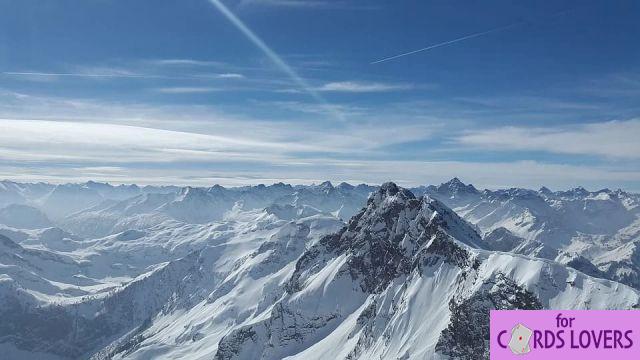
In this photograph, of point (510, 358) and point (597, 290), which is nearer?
point (510, 358)

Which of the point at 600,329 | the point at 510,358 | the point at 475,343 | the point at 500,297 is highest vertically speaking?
the point at 600,329

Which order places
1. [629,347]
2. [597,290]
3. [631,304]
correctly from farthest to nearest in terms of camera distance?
[597,290], [631,304], [629,347]

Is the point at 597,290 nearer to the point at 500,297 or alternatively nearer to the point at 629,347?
the point at 500,297

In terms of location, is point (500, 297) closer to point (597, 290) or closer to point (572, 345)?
point (597, 290)

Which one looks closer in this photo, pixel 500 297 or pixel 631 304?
pixel 631 304

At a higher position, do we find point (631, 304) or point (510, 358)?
point (510, 358)

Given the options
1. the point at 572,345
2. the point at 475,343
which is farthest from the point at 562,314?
the point at 475,343

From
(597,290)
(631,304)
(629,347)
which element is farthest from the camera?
(597,290)

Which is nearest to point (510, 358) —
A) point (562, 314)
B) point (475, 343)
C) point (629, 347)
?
point (562, 314)

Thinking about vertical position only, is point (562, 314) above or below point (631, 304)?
above
